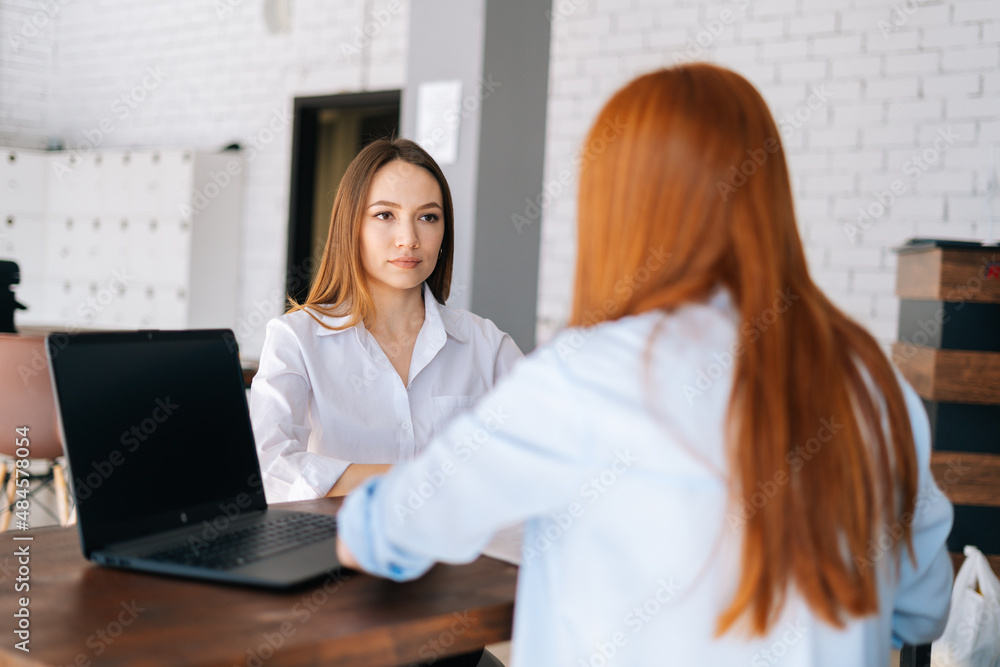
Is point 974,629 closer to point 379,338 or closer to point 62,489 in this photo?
point 379,338

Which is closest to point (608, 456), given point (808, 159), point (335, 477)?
point (335, 477)

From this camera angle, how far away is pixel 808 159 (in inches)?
159

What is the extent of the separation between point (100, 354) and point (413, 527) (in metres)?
0.51

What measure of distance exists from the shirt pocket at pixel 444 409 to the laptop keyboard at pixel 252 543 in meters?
0.65

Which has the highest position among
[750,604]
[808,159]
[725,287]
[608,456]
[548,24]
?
[548,24]

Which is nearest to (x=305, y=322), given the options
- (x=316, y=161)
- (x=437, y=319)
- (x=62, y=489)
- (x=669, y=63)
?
(x=437, y=319)

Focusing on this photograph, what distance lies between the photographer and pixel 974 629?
94.0 inches

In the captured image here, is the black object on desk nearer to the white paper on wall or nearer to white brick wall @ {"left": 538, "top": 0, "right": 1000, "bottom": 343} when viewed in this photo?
the white paper on wall

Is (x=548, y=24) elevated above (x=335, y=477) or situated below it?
above

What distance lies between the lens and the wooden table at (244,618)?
85 cm

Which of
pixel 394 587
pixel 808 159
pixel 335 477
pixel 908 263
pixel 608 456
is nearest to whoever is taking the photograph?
pixel 608 456

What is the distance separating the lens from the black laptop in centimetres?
109

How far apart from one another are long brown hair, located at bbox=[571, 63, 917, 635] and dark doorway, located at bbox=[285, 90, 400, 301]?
5061 mm

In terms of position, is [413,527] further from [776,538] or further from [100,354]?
[100,354]
